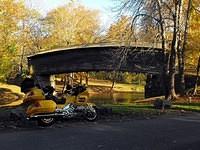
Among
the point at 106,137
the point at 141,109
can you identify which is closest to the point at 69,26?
the point at 141,109

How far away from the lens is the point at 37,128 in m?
14.0

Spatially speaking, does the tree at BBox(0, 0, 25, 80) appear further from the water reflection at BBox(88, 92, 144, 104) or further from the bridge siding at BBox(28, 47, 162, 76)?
the water reflection at BBox(88, 92, 144, 104)

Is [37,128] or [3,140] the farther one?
[37,128]

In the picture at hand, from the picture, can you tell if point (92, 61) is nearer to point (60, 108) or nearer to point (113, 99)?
point (113, 99)

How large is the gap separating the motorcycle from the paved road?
370 millimetres

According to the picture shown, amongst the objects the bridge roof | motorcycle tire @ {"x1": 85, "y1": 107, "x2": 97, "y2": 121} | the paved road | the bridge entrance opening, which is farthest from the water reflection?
the paved road

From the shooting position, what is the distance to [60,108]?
15242 millimetres

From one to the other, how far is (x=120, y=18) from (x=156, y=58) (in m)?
10.8

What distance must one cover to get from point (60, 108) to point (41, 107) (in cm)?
92

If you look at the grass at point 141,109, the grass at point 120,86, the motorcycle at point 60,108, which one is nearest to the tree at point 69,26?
the grass at point 120,86

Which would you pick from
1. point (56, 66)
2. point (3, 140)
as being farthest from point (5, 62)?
point (3, 140)

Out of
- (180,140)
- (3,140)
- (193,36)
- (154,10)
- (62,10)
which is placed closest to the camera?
(3,140)

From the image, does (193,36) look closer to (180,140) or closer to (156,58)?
(156,58)

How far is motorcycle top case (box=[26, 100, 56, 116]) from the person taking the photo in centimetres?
1438
